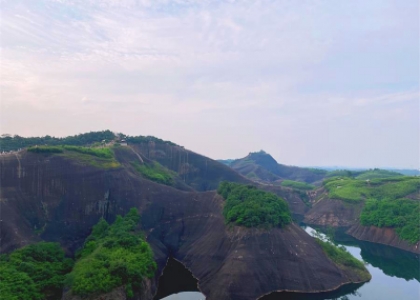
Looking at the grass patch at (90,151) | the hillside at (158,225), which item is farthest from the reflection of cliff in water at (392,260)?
the grass patch at (90,151)

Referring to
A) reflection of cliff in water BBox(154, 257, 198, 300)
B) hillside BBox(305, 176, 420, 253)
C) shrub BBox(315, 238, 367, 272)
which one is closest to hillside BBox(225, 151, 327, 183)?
hillside BBox(305, 176, 420, 253)

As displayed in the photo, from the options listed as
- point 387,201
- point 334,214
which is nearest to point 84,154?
point 334,214

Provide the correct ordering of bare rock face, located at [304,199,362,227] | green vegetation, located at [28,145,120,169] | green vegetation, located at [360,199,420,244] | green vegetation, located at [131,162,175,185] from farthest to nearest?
bare rock face, located at [304,199,362,227] → green vegetation, located at [131,162,175,185] → green vegetation, located at [360,199,420,244] → green vegetation, located at [28,145,120,169]

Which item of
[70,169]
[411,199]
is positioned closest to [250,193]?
[70,169]

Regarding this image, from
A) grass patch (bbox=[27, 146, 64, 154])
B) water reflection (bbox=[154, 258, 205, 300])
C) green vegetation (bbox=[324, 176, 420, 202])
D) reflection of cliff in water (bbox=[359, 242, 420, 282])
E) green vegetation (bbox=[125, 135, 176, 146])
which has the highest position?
green vegetation (bbox=[125, 135, 176, 146])

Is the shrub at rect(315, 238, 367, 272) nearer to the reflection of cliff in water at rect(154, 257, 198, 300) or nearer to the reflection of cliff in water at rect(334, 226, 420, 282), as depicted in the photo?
the reflection of cliff in water at rect(334, 226, 420, 282)

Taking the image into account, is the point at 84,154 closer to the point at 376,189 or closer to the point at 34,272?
the point at 34,272

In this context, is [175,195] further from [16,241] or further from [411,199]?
[411,199]
